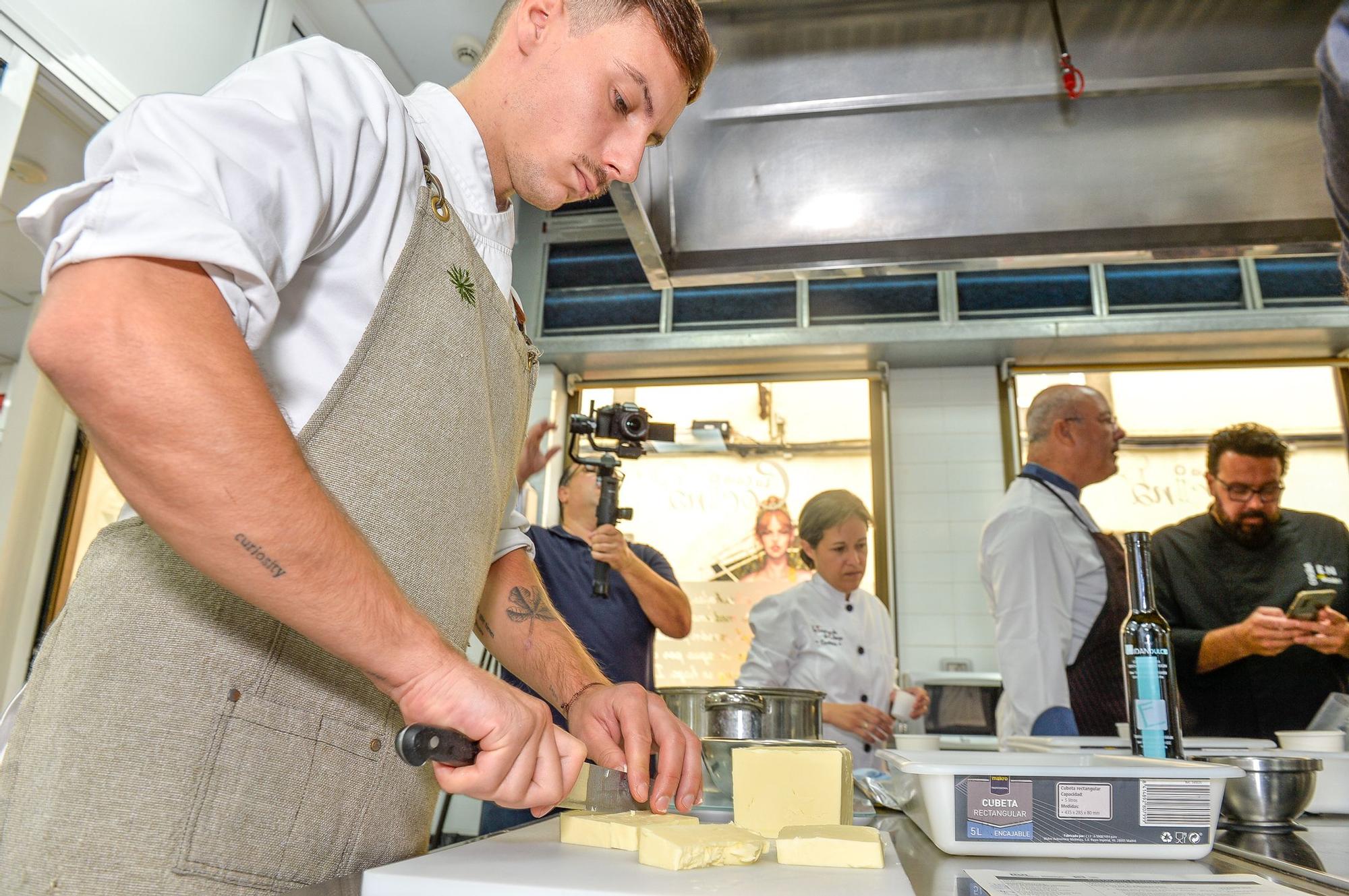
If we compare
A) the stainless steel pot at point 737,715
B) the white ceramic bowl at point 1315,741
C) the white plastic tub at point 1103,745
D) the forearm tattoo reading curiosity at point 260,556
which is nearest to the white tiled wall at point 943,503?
the white plastic tub at point 1103,745

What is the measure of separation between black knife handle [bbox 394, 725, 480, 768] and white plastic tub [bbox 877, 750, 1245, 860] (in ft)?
1.59

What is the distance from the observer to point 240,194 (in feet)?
1.95

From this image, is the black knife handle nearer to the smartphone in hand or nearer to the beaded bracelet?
the beaded bracelet

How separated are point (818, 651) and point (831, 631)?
0.10 m

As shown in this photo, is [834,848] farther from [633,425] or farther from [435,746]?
[633,425]

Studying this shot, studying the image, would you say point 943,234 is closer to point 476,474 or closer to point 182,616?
point 476,474

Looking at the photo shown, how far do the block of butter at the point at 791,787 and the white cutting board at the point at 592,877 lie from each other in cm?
10

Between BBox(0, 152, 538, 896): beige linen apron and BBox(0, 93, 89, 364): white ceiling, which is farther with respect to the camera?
BBox(0, 93, 89, 364): white ceiling

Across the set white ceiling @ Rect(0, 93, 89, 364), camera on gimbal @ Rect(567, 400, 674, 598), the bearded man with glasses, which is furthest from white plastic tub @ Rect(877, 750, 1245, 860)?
white ceiling @ Rect(0, 93, 89, 364)

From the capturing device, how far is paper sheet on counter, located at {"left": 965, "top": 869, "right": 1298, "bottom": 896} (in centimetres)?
69

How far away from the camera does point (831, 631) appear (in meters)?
3.18

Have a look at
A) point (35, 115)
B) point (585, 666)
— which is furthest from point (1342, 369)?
point (35, 115)

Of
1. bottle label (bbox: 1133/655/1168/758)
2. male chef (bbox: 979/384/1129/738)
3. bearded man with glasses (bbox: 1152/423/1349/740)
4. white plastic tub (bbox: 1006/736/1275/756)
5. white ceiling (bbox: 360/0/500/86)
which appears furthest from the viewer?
white ceiling (bbox: 360/0/500/86)

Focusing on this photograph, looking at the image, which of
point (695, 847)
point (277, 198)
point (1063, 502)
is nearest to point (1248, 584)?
point (1063, 502)
